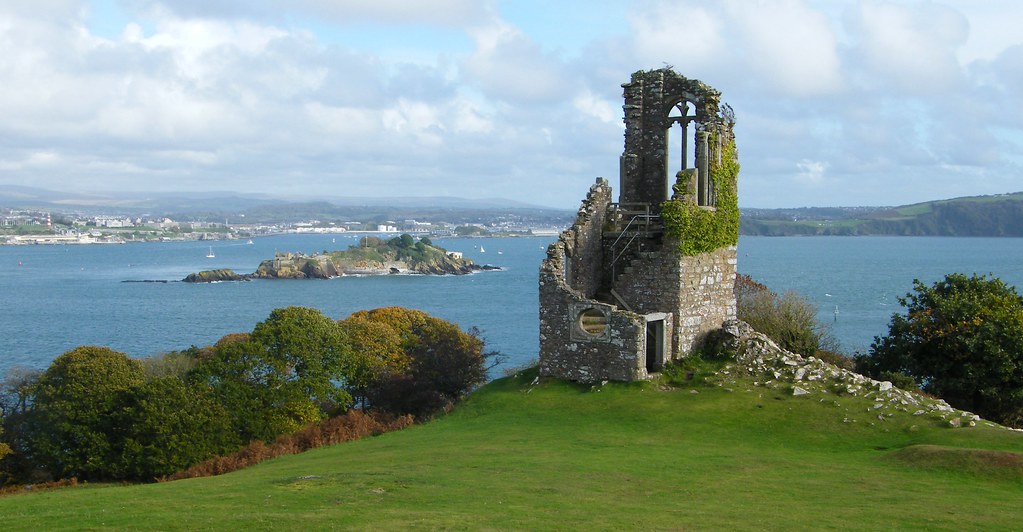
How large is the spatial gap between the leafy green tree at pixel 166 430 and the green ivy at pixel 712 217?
14708 millimetres

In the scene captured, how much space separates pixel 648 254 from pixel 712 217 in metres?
2.29

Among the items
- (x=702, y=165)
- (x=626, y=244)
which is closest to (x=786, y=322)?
(x=626, y=244)

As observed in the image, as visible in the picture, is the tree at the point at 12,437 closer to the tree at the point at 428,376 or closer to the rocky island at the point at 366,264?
the tree at the point at 428,376

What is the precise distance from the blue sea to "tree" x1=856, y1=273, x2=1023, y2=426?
32253 millimetres

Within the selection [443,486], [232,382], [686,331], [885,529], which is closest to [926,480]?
[885,529]

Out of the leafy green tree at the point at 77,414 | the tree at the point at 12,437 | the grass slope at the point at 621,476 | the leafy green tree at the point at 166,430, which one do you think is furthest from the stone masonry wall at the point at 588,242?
the tree at the point at 12,437

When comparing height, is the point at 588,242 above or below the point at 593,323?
above

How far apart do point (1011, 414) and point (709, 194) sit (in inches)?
412

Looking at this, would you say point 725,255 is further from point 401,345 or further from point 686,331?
point 401,345

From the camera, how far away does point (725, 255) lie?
1031 inches

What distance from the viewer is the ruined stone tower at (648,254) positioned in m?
23.9

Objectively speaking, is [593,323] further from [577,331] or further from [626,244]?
[626,244]

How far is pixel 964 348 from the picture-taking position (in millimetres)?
25609

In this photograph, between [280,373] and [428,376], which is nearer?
[280,373]
